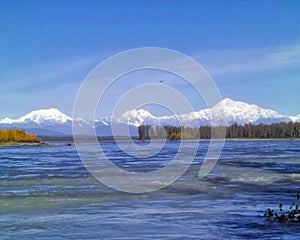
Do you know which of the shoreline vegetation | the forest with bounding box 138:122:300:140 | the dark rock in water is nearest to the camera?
the dark rock in water

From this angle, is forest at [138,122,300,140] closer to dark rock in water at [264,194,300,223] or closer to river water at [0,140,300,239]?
river water at [0,140,300,239]

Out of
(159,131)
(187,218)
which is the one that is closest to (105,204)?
(187,218)

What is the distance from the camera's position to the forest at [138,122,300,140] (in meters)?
160

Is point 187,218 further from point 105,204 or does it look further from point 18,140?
point 18,140

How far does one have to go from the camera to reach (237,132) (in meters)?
189

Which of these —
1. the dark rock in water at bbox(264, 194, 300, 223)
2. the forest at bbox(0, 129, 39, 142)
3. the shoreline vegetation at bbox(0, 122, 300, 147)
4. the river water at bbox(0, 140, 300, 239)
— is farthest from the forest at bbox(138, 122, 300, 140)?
the dark rock in water at bbox(264, 194, 300, 223)

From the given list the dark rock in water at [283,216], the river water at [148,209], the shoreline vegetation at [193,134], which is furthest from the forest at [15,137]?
the dark rock in water at [283,216]

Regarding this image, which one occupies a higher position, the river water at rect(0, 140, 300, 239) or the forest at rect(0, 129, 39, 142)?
the forest at rect(0, 129, 39, 142)

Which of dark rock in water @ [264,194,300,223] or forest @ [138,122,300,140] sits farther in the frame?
forest @ [138,122,300,140]

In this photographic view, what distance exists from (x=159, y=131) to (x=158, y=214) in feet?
483

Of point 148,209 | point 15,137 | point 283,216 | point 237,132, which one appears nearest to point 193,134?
point 237,132

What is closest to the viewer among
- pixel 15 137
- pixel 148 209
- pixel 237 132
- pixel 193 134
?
pixel 148 209

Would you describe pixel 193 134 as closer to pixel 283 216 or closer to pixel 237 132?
pixel 237 132

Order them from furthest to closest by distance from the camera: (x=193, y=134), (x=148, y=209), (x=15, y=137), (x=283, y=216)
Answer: (x=15, y=137) → (x=193, y=134) → (x=148, y=209) → (x=283, y=216)
